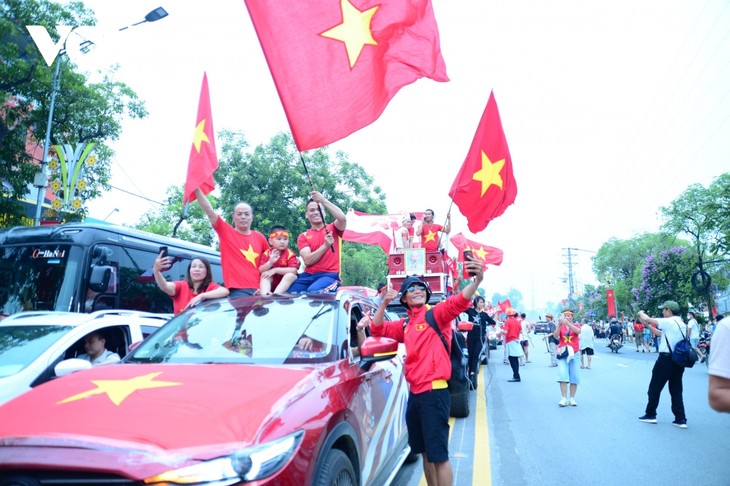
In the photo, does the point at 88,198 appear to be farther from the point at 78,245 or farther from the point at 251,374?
the point at 251,374

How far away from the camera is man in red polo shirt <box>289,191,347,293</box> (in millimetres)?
5668

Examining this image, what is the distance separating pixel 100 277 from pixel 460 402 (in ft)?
18.4

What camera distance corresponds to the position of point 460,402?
340 inches

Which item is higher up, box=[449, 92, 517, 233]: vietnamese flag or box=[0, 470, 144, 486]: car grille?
box=[449, 92, 517, 233]: vietnamese flag

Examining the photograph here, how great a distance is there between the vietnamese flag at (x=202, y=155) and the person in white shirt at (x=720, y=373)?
496cm

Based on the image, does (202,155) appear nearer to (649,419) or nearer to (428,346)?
(428,346)

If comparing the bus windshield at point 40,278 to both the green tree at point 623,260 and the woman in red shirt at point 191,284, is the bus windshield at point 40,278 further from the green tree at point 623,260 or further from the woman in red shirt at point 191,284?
the green tree at point 623,260

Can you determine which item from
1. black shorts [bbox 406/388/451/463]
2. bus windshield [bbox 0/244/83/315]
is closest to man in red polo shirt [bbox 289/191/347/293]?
black shorts [bbox 406/388/451/463]

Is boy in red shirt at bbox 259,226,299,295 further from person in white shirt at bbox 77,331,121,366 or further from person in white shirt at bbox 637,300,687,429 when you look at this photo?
person in white shirt at bbox 637,300,687,429

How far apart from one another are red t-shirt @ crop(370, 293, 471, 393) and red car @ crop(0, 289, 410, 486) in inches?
11.3

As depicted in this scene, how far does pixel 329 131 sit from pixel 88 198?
1467cm

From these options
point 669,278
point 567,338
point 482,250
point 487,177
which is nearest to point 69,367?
point 487,177

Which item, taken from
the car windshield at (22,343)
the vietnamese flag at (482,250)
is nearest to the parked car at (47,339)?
the car windshield at (22,343)

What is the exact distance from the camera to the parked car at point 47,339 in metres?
4.65
